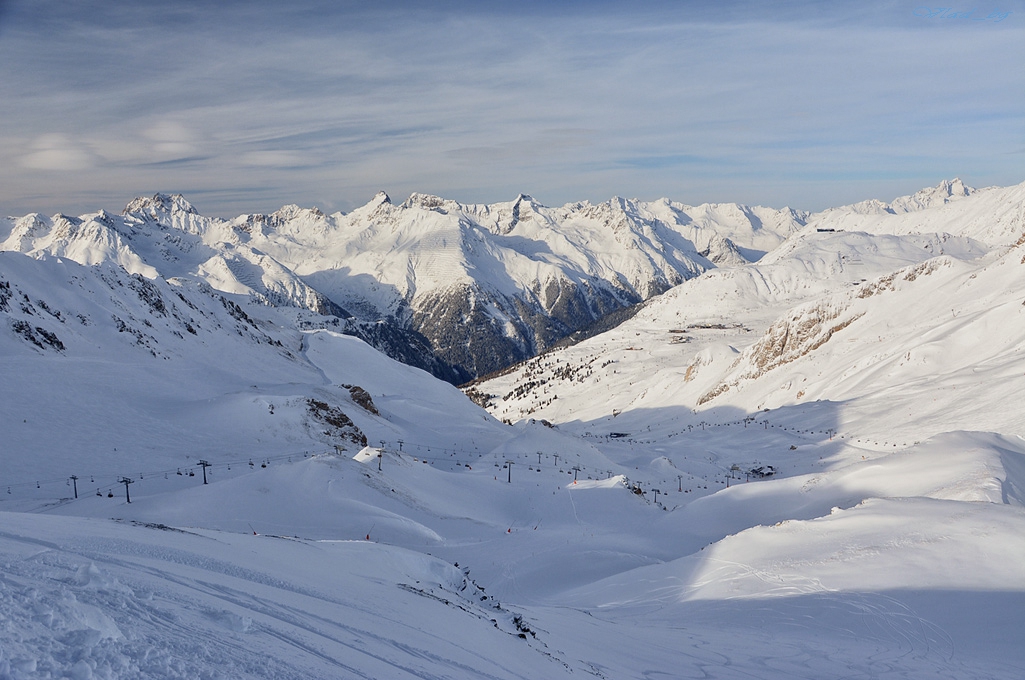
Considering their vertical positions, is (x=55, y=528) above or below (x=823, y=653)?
above

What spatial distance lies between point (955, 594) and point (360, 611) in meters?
15.4

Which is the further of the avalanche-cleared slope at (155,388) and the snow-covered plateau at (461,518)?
the avalanche-cleared slope at (155,388)

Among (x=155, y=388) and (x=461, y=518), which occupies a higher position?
(x=155, y=388)

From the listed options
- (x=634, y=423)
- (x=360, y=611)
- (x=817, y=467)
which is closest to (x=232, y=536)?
(x=360, y=611)

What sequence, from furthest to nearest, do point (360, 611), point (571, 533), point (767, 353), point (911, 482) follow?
point (767, 353)
point (571, 533)
point (911, 482)
point (360, 611)

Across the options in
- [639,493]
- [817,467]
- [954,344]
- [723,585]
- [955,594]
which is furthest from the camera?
[954,344]

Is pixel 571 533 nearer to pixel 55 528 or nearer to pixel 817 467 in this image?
pixel 55 528

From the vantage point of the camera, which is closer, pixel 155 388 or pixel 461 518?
pixel 461 518

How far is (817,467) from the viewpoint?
5203 centimetres

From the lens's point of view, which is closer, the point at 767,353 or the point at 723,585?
the point at 723,585

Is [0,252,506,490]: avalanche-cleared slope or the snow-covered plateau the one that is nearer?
the snow-covered plateau

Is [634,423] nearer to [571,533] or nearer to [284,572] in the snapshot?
[571,533]

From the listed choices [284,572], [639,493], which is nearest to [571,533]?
[639,493]

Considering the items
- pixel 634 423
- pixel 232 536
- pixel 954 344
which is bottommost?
pixel 634 423
